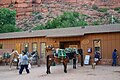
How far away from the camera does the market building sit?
25.9m

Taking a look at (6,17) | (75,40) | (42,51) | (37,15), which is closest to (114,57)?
(75,40)

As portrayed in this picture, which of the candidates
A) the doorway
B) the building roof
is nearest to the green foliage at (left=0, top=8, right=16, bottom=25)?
the building roof

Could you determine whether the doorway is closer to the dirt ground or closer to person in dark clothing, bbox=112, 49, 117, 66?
person in dark clothing, bbox=112, 49, 117, 66

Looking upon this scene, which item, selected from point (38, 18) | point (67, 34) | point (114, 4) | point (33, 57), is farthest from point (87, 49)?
point (114, 4)

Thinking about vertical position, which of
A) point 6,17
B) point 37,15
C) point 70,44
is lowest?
point 70,44

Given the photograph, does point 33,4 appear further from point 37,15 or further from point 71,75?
point 71,75

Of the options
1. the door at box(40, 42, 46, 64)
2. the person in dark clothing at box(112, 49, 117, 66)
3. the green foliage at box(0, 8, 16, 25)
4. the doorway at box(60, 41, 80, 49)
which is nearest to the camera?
the person in dark clothing at box(112, 49, 117, 66)

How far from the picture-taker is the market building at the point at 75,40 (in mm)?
25914

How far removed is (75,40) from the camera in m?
28.2

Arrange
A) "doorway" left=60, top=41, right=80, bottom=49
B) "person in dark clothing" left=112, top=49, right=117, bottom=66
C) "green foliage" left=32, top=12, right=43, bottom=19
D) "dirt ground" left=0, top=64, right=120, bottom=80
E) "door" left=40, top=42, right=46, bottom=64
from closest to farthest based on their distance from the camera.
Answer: "dirt ground" left=0, top=64, right=120, bottom=80 < "person in dark clothing" left=112, top=49, right=117, bottom=66 < "doorway" left=60, top=41, right=80, bottom=49 < "door" left=40, top=42, right=46, bottom=64 < "green foliage" left=32, top=12, right=43, bottom=19

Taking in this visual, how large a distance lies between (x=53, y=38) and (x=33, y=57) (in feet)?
9.09

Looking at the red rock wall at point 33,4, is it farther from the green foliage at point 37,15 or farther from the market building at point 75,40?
the market building at point 75,40

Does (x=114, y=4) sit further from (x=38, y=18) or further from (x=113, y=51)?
(x=113, y=51)

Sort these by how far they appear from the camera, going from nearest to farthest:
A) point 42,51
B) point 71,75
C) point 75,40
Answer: point 71,75 → point 75,40 → point 42,51
